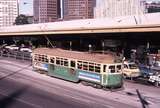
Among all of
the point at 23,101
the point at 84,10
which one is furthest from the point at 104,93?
the point at 84,10

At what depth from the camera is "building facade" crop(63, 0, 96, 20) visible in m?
156

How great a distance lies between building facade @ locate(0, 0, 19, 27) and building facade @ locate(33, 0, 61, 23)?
76.0 ft

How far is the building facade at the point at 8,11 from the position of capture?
182 meters

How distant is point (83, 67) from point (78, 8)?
424ft

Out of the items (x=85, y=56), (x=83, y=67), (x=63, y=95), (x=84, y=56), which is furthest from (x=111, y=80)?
(x=63, y=95)

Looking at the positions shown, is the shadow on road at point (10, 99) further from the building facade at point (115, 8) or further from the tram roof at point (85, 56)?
the building facade at point (115, 8)

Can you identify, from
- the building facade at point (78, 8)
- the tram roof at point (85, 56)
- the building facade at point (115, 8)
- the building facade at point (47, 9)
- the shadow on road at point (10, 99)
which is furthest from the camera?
the building facade at point (78, 8)

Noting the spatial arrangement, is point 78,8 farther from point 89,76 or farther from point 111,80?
point 111,80

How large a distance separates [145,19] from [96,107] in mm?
28929

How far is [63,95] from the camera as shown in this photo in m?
26.7

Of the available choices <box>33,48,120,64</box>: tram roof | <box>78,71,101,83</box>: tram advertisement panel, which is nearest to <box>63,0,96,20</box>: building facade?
<box>33,48,120,64</box>: tram roof

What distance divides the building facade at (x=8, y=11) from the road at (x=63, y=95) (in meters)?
151

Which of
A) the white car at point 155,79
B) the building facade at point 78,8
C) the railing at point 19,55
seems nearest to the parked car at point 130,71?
the white car at point 155,79

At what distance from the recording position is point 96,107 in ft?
74.1
